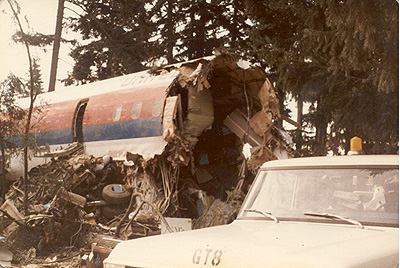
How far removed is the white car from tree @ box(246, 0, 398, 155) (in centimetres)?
64

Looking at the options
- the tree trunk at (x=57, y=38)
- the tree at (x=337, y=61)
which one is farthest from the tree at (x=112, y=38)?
the tree at (x=337, y=61)

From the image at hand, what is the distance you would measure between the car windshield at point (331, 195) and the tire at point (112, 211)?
118 centimetres

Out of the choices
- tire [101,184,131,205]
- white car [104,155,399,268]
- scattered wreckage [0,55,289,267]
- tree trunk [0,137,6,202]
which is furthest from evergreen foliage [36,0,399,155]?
tire [101,184,131,205]

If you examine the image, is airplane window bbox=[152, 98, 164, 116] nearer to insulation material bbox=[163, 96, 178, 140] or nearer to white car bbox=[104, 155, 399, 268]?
insulation material bbox=[163, 96, 178, 140]

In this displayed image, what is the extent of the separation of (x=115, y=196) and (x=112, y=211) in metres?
0.13

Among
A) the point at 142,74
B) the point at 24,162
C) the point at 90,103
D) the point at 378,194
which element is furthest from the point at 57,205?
the point at 378,194

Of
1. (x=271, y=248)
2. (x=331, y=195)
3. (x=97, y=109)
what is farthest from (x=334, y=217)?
(x=97, y=109)

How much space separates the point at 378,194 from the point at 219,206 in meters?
1.68

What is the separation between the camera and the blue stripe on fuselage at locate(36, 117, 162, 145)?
438 centimetres

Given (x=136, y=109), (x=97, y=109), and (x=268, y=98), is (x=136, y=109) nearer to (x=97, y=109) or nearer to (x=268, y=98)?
(x=97, y=109)

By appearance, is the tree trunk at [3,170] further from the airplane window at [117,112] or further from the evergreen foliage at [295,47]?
the airplane window at [117,112]

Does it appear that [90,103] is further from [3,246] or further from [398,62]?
[398,62]

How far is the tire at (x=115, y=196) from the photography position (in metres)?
4.27

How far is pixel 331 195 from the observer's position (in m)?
3.07
